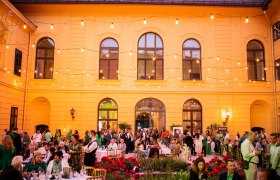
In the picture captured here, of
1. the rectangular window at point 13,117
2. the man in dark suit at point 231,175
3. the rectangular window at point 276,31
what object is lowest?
the man in dark suit at point 231,175

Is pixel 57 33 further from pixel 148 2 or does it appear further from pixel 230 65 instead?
pixel 230 65

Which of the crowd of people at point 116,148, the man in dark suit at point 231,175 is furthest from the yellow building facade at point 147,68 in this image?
the man in dark suit at point 231,175

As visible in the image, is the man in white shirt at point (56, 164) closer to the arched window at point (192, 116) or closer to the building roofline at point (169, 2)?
the arched window at point (192, 116)

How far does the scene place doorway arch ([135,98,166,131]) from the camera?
21.3 metres

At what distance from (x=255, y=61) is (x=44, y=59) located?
1568 centimetres

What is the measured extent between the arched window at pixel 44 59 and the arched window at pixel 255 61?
48.1 feet

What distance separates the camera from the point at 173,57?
21656mm

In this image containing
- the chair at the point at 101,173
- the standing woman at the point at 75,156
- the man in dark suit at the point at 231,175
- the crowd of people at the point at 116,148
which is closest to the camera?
the man in dark suit at the point at 231,175

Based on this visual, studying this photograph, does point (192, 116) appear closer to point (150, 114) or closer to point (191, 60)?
point (150, 114)

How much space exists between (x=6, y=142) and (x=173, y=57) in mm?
15759

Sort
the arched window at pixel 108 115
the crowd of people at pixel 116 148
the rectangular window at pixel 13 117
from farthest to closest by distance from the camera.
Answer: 1. the arched window at pixel 108 115
2. the rectangular window at pixel 13 117
3. the crowd of people at pixel 116 148

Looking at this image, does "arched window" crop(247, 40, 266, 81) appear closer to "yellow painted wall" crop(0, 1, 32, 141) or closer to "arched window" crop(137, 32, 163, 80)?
"arched window" crop(137, 32, 163, 80)

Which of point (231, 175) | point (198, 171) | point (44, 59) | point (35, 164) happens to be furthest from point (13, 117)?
point (231, 175)

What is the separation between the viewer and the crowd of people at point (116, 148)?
694 cm
